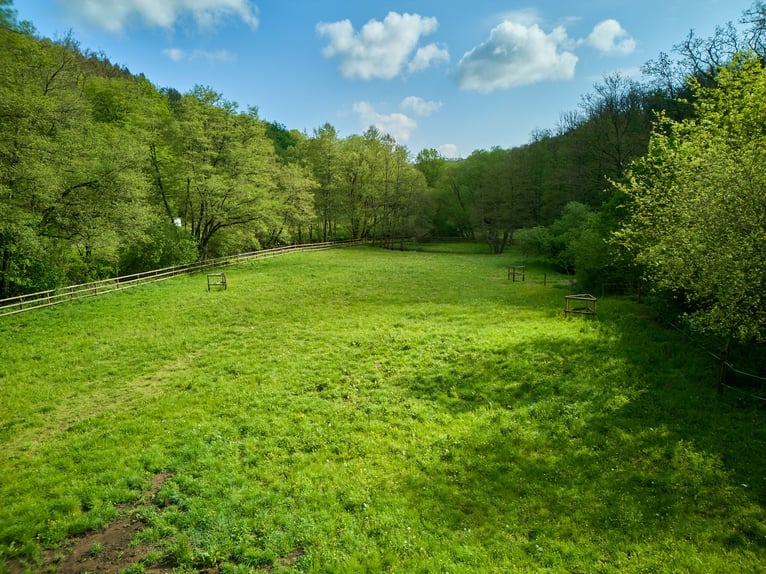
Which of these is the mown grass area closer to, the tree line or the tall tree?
the tree line

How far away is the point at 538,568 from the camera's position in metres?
5.63

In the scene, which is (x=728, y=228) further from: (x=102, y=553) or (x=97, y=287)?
(x=97, y=287)

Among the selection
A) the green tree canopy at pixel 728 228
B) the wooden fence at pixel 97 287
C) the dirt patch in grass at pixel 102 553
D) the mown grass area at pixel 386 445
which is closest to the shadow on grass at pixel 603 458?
the mown grass area at pixel 386 445

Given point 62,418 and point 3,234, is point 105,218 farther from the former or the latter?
point 62,418

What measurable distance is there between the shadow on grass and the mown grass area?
0.04m

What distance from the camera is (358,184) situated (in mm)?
53094

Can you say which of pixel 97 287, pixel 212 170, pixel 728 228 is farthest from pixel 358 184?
pixel 728 228

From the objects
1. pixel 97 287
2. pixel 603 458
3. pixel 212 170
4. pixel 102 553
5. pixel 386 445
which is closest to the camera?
pixel 102 553

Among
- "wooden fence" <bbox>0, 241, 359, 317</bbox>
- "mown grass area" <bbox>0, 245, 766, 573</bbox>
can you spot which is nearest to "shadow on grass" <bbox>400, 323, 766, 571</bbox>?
"mown grass area" <bbox>0, 245, 766, 573</bbox>

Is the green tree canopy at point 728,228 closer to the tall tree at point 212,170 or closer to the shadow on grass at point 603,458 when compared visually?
the shadow on grass at point 603,458

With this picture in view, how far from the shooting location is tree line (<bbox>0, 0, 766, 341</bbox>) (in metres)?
10.2

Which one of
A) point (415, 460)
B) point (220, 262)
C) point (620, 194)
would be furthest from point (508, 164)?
point (415, 460)

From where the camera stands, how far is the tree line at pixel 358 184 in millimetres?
10242

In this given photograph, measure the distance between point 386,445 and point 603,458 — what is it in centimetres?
500
